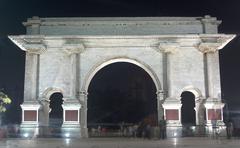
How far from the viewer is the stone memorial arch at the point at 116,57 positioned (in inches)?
1597

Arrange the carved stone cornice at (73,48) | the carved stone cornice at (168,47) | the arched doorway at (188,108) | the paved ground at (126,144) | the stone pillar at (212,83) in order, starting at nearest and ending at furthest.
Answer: the paved ground at (126,144), the stone pillar at (212,83), the carved stone cornice at (168,47), the carved stone cornice at (73,48), the arched doorway at (188,108)

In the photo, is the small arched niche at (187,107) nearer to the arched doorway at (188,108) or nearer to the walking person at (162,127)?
the arched doorway at (188,108)

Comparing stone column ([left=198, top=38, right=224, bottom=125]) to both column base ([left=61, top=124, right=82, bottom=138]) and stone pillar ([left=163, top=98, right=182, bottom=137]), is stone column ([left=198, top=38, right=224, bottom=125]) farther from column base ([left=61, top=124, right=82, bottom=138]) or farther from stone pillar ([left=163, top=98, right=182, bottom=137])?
column base ([left=61, top=124, right=82, bottom=138])

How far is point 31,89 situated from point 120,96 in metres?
22.6

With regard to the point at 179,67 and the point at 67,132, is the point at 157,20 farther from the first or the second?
the point at 67,132

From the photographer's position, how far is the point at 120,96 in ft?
204

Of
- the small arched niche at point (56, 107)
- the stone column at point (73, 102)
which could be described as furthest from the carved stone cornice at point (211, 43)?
the small arched niche at point (56, 107)

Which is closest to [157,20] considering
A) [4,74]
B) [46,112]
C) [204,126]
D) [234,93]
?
[204,126]

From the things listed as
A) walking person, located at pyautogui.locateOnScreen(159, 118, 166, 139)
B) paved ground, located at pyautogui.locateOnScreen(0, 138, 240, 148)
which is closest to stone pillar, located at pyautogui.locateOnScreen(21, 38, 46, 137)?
walking person, located at pyautogui.locateOnScreen(159, 118, 166, 139)

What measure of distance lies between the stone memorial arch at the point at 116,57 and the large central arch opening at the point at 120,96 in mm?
14704

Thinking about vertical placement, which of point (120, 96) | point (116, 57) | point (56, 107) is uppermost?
point (116, 57)

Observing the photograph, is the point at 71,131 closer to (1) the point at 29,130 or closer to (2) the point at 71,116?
(2) the point at 71,116

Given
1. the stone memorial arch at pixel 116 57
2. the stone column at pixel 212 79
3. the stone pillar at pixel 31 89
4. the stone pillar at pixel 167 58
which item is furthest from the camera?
the stone pillar at pixel 167 58

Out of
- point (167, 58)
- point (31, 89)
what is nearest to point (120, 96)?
point (167, 58)
